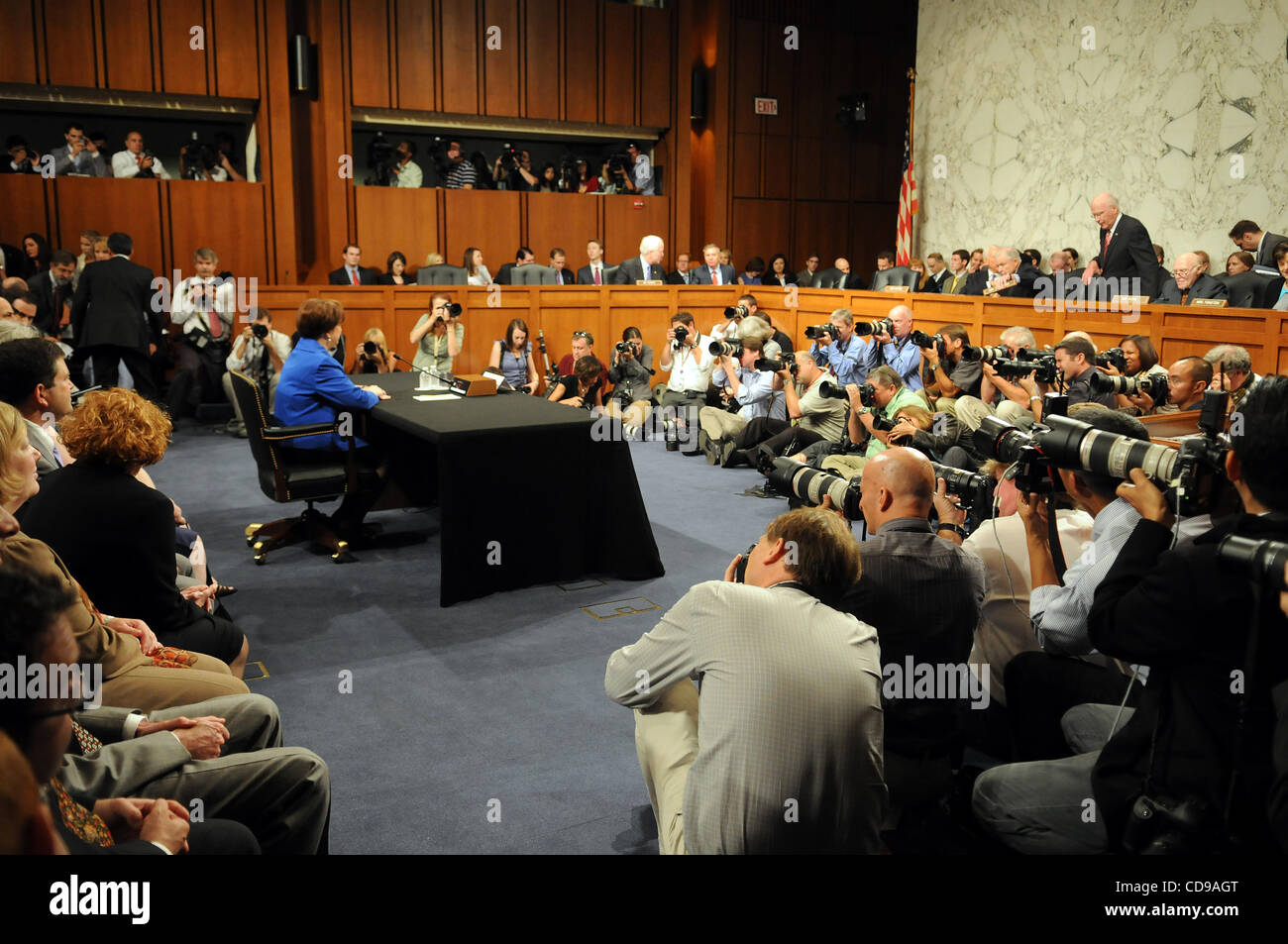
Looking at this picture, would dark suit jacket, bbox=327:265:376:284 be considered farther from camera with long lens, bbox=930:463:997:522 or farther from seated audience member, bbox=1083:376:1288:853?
seated audience member, bbox=1083:376:1288:853

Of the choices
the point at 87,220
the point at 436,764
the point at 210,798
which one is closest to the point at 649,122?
the point at 87,220

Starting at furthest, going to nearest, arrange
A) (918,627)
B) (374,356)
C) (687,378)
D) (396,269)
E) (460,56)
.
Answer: (460,56) → (396,269) → (687,378) → (374,356) → (918,627)

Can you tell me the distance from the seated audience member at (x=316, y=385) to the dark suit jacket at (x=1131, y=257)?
5337 mm

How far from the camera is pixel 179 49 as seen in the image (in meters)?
10.0

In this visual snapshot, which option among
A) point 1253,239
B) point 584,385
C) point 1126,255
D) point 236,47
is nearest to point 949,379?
point 1126,255

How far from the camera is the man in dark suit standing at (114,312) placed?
768 cm

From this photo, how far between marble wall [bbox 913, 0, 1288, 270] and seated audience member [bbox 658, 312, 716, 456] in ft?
12.5

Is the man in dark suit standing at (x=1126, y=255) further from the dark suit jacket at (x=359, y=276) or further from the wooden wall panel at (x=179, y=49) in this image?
the wooden wall panel at (x=179, y=49)

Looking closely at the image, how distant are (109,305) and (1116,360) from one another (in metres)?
6.84

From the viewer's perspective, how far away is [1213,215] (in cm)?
867

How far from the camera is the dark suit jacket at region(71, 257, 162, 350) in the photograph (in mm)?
7672

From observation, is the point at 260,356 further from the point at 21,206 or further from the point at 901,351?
the point at 901,351

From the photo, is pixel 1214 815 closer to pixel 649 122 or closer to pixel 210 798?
pixel 210 798
